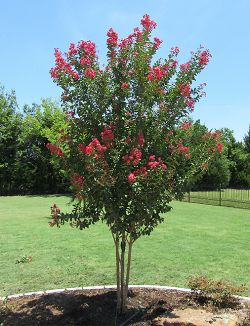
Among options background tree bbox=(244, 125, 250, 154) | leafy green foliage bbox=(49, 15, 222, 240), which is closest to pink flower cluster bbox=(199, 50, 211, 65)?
leafy green foliage bbox=(49, 15, 222, 240)

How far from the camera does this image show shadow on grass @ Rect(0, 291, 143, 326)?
4.39 meters

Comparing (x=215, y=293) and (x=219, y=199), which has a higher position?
(x=219, y=199)

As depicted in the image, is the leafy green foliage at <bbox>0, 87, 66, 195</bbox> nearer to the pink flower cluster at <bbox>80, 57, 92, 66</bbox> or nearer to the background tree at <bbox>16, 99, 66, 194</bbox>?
the background tree at <bbox>16, 99, 66, 194</bbox>

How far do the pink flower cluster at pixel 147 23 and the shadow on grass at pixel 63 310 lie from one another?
3.10 meters

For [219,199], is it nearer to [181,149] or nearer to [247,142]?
[181,149]

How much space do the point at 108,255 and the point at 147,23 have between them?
17.2ft

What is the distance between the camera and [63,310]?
15.3 feet

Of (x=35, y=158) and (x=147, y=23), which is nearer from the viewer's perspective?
(x=147, y=23)

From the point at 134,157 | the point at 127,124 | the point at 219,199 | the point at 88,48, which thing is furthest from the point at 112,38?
the point at 219,199

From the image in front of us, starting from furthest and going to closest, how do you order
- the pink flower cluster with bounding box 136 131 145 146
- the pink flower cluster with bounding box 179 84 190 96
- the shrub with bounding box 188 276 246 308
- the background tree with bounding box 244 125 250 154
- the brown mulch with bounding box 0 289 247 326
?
the background tree with bounding box 244 125 250 154, the shrub with bounding box 188 276 246 308, the brown mulch with bounding box 0 289 247 326, the pink flower cluster with bounding box 179 84 190 96, the pink flower cluster with bounding box 136 131 145 146

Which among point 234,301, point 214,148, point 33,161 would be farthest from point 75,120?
point 33,161

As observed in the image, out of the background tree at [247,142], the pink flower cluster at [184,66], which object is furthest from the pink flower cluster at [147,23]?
the background tree at [247,142]

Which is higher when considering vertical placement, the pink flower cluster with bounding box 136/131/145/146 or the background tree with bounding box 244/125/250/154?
the background tree with bounding box 244/125/250/154

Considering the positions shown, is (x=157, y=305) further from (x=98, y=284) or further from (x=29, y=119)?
(x=29, y=119)
